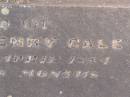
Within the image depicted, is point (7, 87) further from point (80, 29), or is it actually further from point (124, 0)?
point (124, 0)

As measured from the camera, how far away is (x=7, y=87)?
2201mm

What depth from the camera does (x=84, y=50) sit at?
2.18m

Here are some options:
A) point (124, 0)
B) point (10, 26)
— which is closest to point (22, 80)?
point (10, 26)

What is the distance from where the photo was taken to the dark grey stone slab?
7.00 feet

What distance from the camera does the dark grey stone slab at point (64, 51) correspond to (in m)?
2.13

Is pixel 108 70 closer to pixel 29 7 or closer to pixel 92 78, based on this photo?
pixel 92 78

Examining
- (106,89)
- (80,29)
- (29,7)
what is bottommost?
(106,89)

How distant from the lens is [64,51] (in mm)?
2172

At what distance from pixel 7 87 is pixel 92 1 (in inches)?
30.4

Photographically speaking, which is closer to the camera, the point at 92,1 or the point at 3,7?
the point at 3,7

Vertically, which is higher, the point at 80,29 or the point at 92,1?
the point at 92,1

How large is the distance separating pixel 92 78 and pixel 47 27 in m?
0.43

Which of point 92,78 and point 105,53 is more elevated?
point 105,53

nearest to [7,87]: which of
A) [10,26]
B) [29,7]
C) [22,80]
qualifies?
[22,80]
